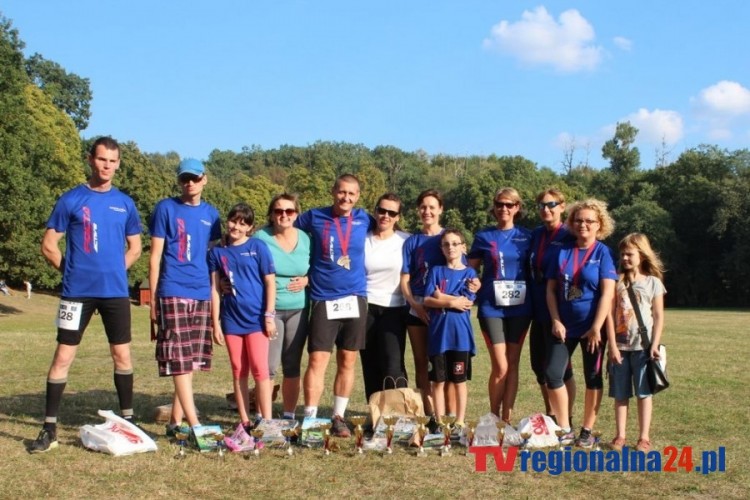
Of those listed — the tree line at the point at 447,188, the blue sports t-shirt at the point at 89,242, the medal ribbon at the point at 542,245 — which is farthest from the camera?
the tree line at the point at 447,188

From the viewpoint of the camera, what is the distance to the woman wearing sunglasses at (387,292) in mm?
6449

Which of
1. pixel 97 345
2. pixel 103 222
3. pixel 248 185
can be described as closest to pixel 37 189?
pixel 97 345

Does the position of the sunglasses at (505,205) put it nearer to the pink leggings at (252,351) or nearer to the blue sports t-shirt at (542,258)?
the blue sports t-shirt at (542,258)

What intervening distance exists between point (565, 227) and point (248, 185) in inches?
2424

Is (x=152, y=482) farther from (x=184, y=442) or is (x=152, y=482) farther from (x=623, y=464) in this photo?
(x=623, y=464)

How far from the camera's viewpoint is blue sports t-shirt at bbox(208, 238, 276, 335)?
5984mm

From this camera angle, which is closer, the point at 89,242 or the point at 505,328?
the point at 89,242

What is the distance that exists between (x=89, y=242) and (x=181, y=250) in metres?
0.71

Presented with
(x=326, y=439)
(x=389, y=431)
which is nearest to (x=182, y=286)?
(x=326, y=439)

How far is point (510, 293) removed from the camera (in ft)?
20.5

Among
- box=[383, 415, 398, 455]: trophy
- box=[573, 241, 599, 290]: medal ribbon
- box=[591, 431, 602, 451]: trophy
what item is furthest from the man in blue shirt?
box=[591, 431, 602, 451]: trophy

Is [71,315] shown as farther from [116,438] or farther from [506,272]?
[506,272]

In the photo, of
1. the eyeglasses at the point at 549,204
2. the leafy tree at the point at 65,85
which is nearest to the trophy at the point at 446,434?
the eyeglasses at the point at 549,204

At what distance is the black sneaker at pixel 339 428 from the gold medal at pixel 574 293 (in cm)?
220
